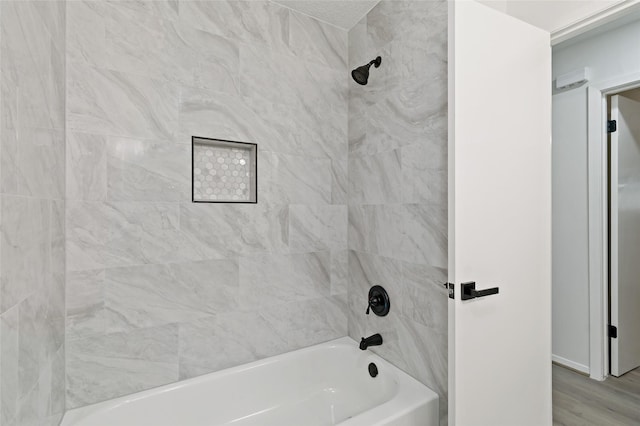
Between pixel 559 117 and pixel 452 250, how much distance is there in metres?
2.21

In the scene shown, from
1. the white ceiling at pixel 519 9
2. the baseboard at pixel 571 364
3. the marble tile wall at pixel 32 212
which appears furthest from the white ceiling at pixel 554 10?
the baseboard at pixel 571 364

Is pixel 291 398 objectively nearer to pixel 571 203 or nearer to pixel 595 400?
pixel 595 400

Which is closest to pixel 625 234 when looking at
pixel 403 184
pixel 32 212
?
pixel 403 184

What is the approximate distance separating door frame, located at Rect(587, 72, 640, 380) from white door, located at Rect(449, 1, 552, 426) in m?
1.32

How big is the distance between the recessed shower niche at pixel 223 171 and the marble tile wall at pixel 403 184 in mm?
662

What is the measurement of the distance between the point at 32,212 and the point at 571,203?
10.7ft

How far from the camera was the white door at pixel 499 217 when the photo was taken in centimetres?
122

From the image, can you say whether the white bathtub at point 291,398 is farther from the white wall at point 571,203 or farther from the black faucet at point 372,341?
the white wall at point 571,203

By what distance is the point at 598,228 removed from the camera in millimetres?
2379

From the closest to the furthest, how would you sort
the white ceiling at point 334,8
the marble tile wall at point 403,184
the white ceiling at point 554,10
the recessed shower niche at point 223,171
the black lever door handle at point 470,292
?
the black lever door handle at point 470,292
the white ceiling at point 554,10
the marble tile wall at point 403,184
the recessed shower niche at point 223,171
the white ceiling at point 334,8

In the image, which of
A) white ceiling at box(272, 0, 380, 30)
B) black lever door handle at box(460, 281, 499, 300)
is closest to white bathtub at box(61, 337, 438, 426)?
black lever door handle at box(460, 281, 499, 300)

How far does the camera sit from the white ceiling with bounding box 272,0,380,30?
188cm

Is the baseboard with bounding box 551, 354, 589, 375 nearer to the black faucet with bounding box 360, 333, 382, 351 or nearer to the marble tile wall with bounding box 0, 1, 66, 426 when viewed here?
the black faucet with bounding box 360, 333, 382, 351

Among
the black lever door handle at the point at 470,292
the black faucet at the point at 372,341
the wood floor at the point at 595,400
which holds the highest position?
the black lever door handle at the point at 470,292
